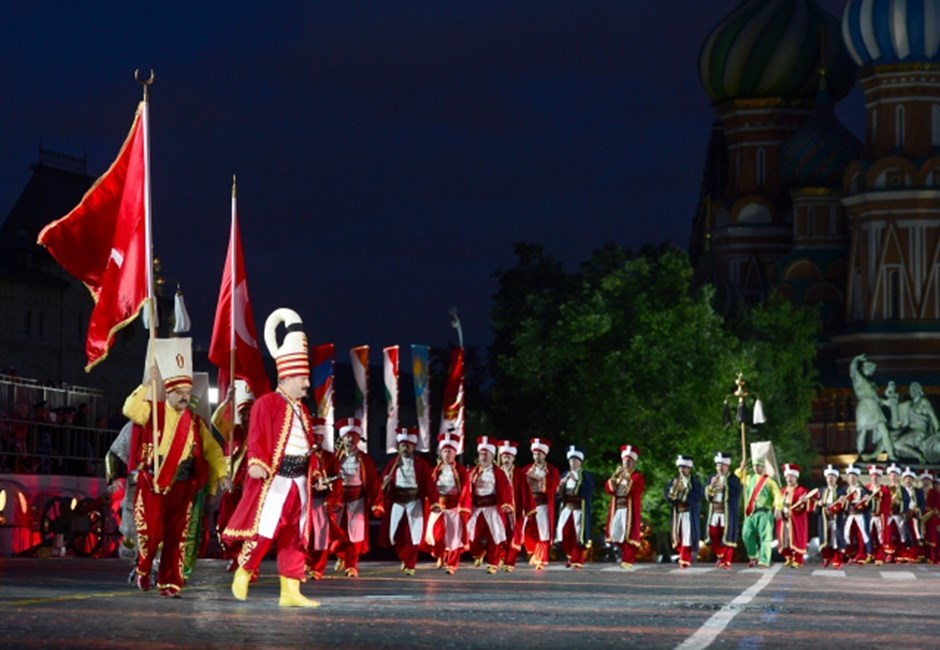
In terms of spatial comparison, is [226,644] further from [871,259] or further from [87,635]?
[871,259]

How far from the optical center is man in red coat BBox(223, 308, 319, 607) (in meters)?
18.9

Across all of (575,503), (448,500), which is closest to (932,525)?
(575,503)

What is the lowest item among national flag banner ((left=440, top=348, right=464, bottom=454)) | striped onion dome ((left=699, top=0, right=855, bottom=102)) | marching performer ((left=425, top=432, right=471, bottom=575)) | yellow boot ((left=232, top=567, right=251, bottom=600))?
yellow boot ((left=232, top=567, right=251, bottom=600))

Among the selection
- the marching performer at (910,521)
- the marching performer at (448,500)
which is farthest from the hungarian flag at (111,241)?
the marching performer at (910,521)

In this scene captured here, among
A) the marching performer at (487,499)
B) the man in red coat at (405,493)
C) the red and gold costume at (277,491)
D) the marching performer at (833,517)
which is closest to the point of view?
the red and gold costume at (277,491)

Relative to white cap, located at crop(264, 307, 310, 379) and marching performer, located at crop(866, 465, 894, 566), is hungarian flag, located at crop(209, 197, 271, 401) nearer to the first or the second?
white cap, located at crop(264, 307, 310, 379)

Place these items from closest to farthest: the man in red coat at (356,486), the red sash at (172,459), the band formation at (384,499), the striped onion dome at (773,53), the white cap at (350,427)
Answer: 1. the band formation at (384,499)
2. the red sash at (172,459)
3. the man in red coat at (356,486)
4. the white cap at (350,427)
5. the striped onion dome at (773,53)

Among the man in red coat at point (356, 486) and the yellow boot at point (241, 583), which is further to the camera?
the man in red coat at point (356, 486)

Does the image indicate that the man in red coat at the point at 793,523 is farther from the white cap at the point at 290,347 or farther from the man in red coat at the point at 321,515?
the white cap at the point at 290,347

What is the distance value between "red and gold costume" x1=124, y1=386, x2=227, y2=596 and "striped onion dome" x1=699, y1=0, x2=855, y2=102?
292ft

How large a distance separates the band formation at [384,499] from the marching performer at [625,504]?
0.02 metres

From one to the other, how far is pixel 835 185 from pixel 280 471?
86.1m

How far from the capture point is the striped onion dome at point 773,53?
10825 cm

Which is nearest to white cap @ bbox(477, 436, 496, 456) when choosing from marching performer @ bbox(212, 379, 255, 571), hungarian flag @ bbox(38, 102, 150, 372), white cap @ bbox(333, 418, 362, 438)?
white cap @ bbox(333, 418, 362, 438)
